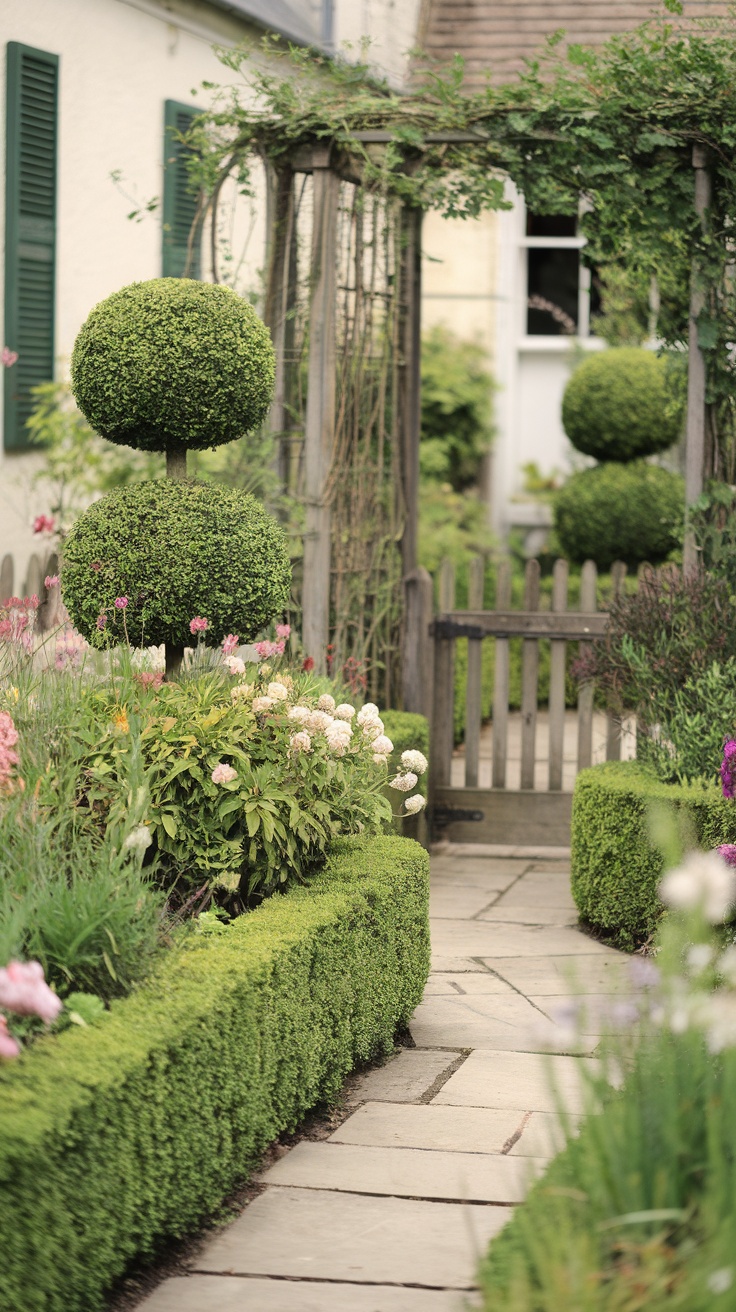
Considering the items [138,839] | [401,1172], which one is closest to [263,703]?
[138,839]

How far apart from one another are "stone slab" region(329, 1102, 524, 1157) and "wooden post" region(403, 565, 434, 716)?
3816 millimetres

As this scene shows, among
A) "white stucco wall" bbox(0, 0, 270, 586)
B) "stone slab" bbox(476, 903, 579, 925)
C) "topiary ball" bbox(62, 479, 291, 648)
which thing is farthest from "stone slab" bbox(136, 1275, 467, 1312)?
"white stucco wall" bbox(0, 0, 270, 586)

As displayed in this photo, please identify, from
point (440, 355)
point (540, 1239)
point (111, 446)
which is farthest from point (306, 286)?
point (440, 355)

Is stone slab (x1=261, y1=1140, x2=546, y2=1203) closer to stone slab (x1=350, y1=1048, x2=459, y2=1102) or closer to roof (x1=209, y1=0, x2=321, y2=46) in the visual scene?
stone slab (x1=350, y1=1048, x2=459, y2=1102)

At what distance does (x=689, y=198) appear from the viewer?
668 cm

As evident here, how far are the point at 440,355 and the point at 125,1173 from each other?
12.5 m

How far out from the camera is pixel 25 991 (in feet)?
8.84

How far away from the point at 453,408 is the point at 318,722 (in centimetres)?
1047

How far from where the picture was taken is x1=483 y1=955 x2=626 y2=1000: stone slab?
210 inches

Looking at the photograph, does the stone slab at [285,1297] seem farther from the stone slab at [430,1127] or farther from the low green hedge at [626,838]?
the low green hedge at [626,838]

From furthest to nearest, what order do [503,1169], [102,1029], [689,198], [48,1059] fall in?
[689,198]
[503,1169]
[102,1029]
[48,1059]

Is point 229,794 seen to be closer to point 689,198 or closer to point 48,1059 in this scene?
point 48,1059

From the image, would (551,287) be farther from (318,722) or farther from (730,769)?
(318,722)

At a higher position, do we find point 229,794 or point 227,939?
point 229,794
